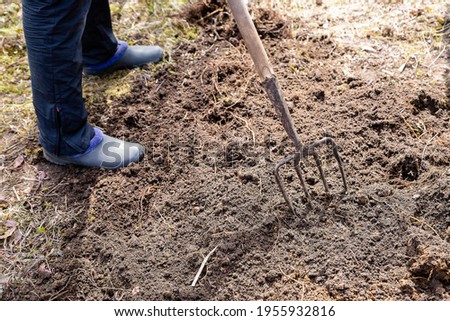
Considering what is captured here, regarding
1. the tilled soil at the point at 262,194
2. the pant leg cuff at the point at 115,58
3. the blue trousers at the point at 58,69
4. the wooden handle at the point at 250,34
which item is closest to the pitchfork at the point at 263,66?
the wooden handle at the point at 250,34

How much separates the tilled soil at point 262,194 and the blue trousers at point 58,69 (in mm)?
237

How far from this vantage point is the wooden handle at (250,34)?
2.15 m

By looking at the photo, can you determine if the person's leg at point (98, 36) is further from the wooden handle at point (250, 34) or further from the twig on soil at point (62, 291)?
the twig on soil at point (62, 291)

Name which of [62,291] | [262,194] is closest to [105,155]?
[62,291]

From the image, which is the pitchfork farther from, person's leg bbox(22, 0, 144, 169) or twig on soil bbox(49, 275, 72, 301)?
twig on soil bbox(49, 275, 72, 301)

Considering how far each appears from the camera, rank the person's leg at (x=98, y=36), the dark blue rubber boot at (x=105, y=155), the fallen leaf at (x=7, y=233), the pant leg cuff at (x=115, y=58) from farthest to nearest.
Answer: the pant leg cuff at (x=115, y=58) < the person's leg at (x=98, y=36) < the dark blue rubber boot at (x=105, y=155) < the fallen leaf at (x=7, y=233)

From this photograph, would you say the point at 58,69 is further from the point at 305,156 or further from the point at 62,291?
the point at 305,156

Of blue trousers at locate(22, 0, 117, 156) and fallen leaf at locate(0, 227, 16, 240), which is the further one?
fallen leaf at locate(0, 227, 16, 240)

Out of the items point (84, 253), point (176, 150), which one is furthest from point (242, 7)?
point (84, 253)

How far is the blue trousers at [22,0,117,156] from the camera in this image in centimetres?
→ 221

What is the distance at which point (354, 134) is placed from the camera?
2668mm

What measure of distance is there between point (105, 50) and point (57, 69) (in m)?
0.87

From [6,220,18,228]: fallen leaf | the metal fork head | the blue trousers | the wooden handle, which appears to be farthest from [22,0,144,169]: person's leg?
the metal fork head
